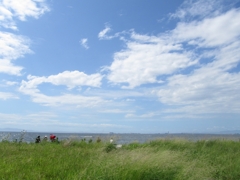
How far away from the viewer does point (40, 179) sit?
5512mm

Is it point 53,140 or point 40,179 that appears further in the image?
point 53,140

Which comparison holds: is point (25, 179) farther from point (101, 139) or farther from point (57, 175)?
point (101, 139)

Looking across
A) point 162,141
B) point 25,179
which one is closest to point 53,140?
point 162,141

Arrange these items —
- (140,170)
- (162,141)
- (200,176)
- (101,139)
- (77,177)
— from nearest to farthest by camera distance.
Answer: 1. (77,177)
2. (140,170)
3. (200,176)
4. (162,141)
5. (101,139)

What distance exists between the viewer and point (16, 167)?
6695 millimetres

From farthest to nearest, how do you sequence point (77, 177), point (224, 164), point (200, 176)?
point (224, 164) → point (200, 176) → point (77, 177)

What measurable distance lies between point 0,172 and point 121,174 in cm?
315

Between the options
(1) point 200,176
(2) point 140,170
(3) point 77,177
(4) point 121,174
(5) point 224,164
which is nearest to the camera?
(3) point 77,177

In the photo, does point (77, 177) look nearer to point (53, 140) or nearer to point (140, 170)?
point (140, 170)

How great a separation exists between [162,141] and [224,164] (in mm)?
6452

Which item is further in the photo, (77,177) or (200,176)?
(200,176)

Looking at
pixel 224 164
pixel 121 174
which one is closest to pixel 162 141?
pixel 224 164

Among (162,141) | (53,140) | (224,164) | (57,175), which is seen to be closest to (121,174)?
(57,175)

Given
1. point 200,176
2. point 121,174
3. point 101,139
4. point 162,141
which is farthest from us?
point 101,139
